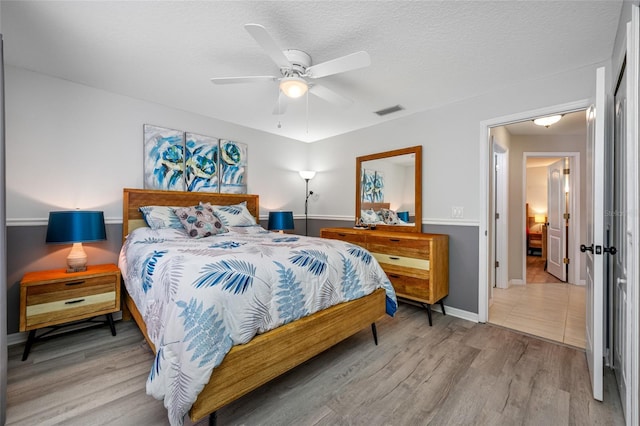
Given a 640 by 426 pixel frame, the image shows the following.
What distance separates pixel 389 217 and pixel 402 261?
0.83 meters

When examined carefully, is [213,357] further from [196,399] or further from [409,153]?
[409,153]

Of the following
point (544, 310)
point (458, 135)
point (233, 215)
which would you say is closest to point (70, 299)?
point (233, 215)

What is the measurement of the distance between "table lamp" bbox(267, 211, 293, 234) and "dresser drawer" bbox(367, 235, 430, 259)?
1.24m

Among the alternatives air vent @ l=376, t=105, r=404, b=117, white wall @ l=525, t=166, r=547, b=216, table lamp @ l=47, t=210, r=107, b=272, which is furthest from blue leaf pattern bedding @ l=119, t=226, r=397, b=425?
white wall @ l=525, t=166, r=547, b=216

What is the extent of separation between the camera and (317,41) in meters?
1.95

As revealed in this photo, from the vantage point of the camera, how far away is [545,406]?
1.61 meters

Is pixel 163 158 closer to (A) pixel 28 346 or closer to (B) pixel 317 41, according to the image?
(A) pixel 28 346

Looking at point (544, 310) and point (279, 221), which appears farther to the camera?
point (279, 221)

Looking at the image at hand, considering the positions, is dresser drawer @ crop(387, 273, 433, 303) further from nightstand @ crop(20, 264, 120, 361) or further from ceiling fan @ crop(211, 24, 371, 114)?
nightstand @ crop(20, 264, 120, 361)

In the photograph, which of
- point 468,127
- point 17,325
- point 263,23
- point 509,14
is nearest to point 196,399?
point 263,23

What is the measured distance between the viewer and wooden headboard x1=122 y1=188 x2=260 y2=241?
288cm

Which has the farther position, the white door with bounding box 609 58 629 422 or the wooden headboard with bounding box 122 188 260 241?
the wooden headboard with bounding box 122 188 260 241

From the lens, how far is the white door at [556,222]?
174 inches

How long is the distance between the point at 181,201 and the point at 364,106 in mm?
2431
